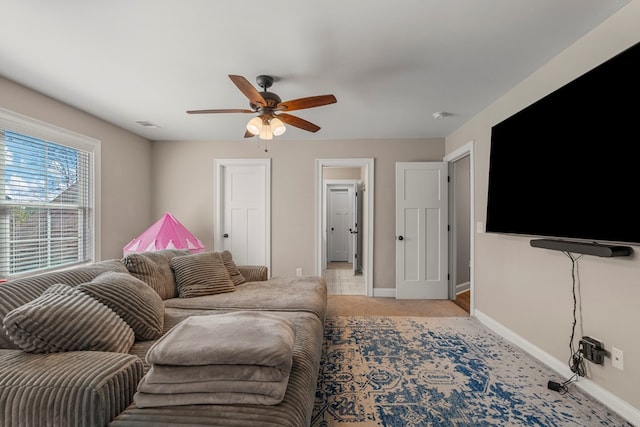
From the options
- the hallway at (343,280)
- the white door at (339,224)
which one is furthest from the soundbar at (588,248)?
the white door at (339,224)

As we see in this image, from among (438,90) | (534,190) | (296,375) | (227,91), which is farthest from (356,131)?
(296,375)

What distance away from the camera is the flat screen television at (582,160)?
150 cm

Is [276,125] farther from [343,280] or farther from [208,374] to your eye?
[343,280]

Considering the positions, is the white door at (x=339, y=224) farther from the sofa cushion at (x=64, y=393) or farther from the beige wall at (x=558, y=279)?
the sofa cushion at (x=64, y=393)

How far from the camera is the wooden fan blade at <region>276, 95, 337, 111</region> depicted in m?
2.12

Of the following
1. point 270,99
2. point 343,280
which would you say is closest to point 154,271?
point 270,99

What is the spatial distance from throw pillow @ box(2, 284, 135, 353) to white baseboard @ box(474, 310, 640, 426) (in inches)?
109

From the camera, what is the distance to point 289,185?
439 cm

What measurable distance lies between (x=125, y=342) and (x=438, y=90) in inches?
120

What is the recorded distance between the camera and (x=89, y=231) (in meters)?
3.34

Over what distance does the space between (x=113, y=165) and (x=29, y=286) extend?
2.68m

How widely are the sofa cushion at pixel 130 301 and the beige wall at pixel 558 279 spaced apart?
2704 millimetres

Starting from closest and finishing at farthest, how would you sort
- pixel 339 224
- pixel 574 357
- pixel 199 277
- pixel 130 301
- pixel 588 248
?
pixel 130 301 < pixel 588 248 < pixel 574 357 < pixel 199 277 < pixel 339 224

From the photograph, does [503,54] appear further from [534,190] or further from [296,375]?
[296,375]
